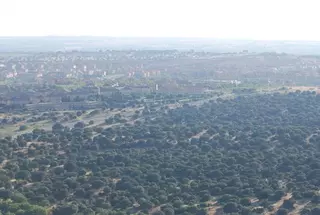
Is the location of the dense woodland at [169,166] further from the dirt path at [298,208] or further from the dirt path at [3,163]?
A: the dirt path at [298,208]

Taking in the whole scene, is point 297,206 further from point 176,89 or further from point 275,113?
point 176,89

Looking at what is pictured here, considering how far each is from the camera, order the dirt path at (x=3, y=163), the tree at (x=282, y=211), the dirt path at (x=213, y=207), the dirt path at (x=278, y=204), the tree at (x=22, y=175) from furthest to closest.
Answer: the dirt path at (x=3, y=163)
the tree at (x=22, y=175)
the dirt path at (x=213, y=207)
the dirt path at (x=278, y=204)
the tree at (x=282, y=211)

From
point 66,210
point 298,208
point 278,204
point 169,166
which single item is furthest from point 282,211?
point 169,166

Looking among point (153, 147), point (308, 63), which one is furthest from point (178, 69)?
point (153, 147)

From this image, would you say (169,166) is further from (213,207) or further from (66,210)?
(66,210)

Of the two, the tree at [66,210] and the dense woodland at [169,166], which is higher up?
the tree at [66,210]

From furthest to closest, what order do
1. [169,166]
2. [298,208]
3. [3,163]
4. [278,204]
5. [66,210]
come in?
[3,163]
[169,166]
[278,204]
[298,208]
[66,210]

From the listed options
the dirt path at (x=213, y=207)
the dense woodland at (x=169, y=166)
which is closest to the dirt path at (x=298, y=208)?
the dense woodland at (x=169, y=166)

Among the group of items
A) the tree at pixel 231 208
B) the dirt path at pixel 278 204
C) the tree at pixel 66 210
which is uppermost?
the tree at pixel 66 210
